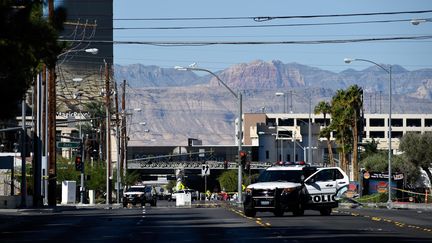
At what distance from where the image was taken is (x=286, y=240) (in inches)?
1152

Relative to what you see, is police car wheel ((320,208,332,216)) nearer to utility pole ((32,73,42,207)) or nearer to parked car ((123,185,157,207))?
utility pole ((32,73,42,207))

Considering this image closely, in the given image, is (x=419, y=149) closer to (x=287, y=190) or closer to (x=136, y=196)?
(x=136, y=196)

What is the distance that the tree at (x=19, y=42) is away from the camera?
3055cm

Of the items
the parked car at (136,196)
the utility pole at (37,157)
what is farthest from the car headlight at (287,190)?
the parked car at (136,196)

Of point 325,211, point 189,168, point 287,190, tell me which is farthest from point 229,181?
point 287,190

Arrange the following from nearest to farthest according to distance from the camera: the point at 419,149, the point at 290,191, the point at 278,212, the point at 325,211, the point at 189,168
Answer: the point at 290,191 → the point at 278,212 → the point at 325,211 → the point at 419,149 → the point at 189,168

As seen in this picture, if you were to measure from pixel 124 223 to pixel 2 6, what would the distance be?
43.2 ft

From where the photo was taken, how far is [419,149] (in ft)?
314

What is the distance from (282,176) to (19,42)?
1597 centimetres

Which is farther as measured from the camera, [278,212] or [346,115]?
[346,115]

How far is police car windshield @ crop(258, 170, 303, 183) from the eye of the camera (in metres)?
45.5

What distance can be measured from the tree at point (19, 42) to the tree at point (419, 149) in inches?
2431

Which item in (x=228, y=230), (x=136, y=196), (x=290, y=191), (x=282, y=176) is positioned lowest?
(x=136, y=196)

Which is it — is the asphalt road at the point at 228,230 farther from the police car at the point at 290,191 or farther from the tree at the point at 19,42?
the tree at the point at 19,42
